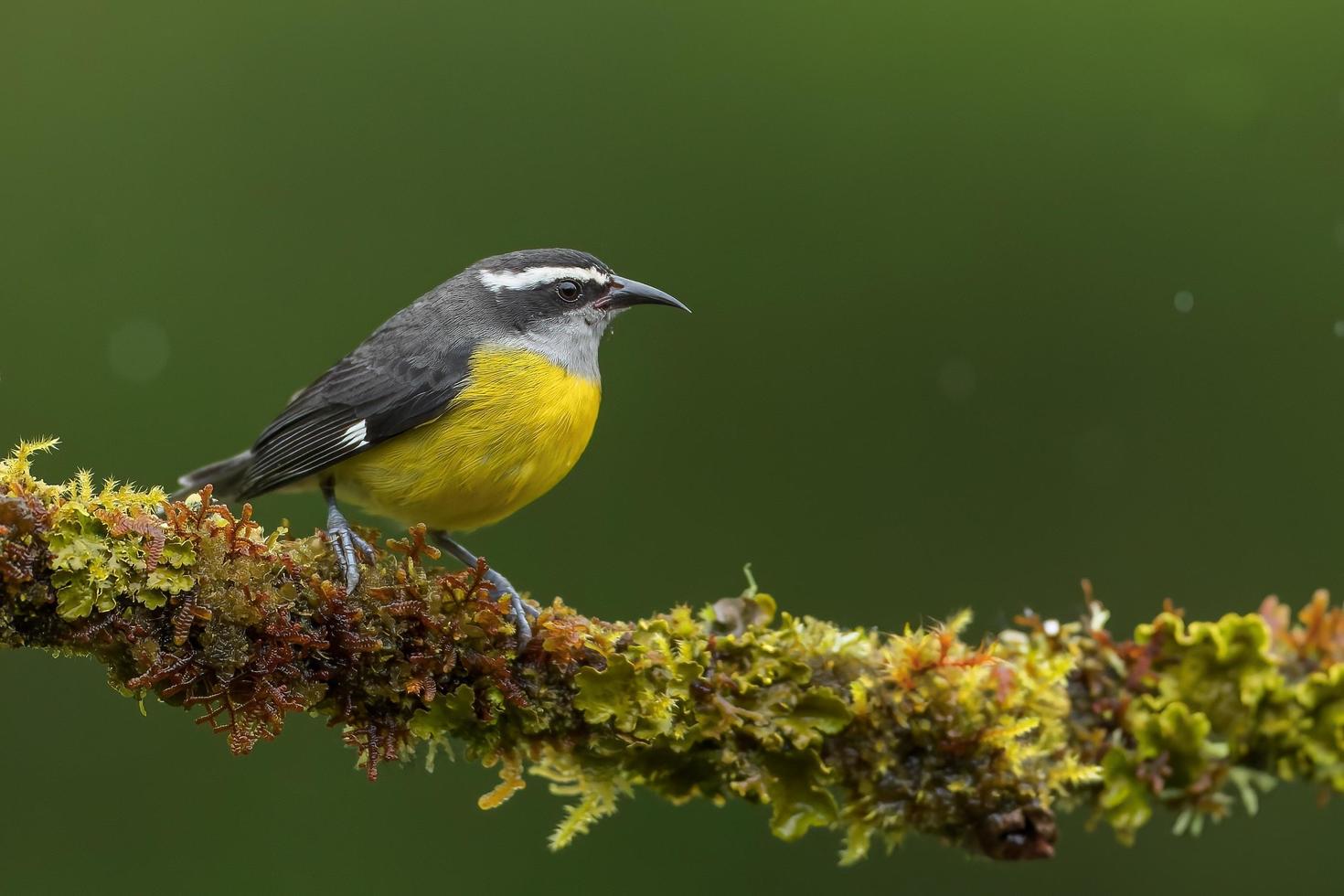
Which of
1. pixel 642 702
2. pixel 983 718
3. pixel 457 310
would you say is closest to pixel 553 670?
pixel 642 702

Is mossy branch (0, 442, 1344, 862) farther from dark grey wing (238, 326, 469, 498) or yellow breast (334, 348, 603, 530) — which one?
dark grey wing (238, 326, 469, 498)

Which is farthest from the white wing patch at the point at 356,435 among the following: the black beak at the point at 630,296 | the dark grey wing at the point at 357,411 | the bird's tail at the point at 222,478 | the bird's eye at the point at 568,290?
the black beak at the point at 630,296

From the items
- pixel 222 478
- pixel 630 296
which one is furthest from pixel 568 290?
pixel 222 478

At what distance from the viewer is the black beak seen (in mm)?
4938

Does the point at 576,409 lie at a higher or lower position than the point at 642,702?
higher

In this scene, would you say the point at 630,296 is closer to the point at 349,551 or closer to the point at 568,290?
the point at 568,290

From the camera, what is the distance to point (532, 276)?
15.9ft

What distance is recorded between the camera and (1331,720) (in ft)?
11.4

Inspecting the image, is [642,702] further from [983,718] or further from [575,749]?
[983,718]

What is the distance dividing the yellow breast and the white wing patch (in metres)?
0.07

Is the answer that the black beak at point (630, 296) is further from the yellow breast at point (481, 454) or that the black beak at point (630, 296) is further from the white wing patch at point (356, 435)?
the white wing patch at point (356, 435)

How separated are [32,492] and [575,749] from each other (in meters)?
1.47

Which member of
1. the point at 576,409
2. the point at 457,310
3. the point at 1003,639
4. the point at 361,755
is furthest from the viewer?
the point at 457,310

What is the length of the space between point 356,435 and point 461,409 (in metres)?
0.37
